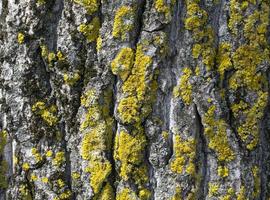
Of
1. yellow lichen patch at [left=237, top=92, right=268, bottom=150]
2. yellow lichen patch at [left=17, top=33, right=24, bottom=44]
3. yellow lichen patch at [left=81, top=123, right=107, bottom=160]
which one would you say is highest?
yellow lichen patch at [left=17, top=33, right=24, bottom=44]

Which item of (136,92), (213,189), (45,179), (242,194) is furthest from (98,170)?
(242,194)

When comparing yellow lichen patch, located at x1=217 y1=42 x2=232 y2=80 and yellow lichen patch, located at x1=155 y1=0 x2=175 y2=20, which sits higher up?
yellow lichen patch, located at x1=155 y1=0 x2=175 y2=20

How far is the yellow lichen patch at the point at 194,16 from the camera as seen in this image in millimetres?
1544

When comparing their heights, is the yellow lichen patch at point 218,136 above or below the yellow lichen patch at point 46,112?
below

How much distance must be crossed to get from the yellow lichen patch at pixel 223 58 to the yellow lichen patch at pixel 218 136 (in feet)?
0.45

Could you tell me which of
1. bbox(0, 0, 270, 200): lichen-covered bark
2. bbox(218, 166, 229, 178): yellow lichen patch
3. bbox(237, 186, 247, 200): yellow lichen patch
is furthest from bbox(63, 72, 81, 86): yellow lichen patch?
bbox(237, 186, 247, 200): yellow lichen patch

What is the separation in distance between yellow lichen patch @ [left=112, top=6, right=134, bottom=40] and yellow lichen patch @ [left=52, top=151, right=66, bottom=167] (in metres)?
0.47

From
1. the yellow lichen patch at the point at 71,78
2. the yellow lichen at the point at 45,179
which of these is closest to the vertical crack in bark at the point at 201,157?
the yellow lichen patch at the point at 71,78

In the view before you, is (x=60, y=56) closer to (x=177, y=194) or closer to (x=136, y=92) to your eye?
(x=136, y=92)

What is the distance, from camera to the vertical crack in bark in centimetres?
161

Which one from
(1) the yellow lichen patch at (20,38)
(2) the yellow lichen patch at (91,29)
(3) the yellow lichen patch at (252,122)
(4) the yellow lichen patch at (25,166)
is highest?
(2) the yellow lichen patch at (91,29)

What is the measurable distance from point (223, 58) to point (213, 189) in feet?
1.51

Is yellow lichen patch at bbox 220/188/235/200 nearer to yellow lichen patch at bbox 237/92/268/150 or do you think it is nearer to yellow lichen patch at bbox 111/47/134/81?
yellow lichen patch at bbox 237/92/268/150

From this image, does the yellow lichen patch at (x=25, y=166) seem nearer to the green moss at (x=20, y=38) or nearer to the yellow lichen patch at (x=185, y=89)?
the green moss at (x=20, y=38)
